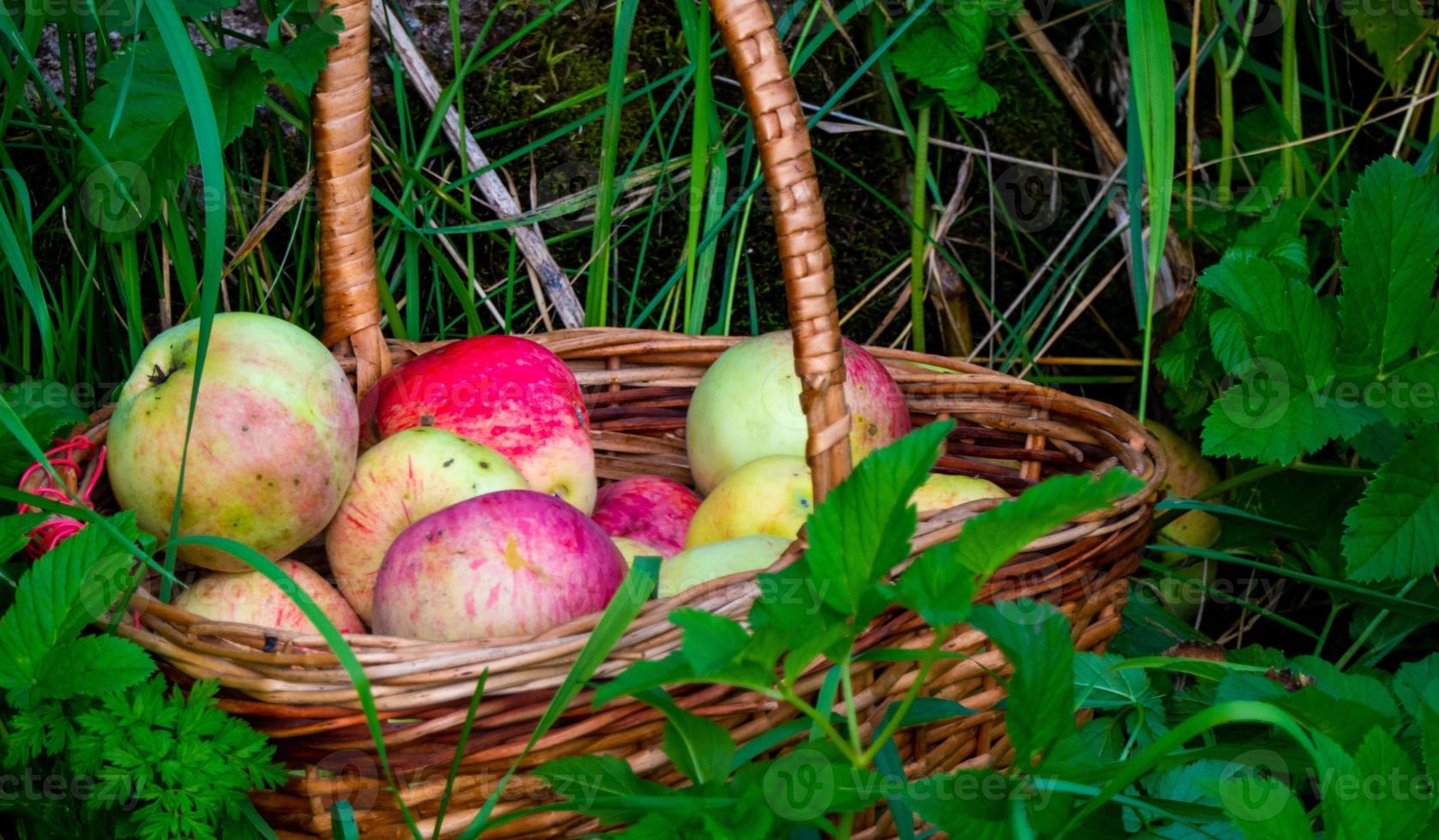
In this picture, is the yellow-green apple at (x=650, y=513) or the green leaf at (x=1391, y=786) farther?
the yellow-green apple at (x=650, y=513)

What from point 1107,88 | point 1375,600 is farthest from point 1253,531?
point 1107,88

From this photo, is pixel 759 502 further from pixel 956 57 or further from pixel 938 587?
pixel 956 57

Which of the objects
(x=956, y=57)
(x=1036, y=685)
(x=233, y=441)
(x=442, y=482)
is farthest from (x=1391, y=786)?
(x=956, y=57)

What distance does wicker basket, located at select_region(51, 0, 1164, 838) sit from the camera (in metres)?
0.98

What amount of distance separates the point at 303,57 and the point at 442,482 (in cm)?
49

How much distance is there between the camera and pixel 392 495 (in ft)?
4.51

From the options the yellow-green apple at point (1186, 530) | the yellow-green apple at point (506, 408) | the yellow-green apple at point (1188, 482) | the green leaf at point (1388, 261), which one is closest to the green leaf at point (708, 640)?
the yellow-green apple at point (506, 408)

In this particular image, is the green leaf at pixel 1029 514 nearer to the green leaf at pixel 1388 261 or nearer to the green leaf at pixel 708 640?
the green leaf at pixel 708 640

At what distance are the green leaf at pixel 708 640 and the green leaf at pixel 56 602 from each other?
1.73 feet

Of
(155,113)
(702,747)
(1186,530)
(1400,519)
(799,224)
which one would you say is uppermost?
(155,113)

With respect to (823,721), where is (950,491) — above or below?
below

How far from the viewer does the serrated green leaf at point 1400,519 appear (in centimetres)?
128

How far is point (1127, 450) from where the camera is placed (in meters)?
1.44

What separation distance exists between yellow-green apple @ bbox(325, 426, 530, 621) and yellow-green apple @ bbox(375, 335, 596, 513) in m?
0.13
